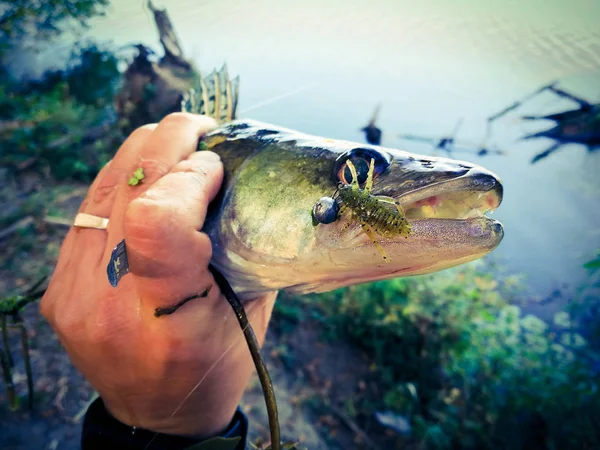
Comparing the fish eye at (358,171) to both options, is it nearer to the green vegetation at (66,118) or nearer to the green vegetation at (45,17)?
the green vegetation at (66,118)

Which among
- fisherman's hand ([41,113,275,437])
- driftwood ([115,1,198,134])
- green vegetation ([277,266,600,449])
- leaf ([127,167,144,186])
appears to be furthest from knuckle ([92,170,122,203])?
driftwood ([115,1,198,134])

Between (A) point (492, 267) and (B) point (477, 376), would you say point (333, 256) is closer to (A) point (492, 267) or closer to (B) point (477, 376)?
(B) point (477, 376)

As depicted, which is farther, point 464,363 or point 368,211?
point 464,363

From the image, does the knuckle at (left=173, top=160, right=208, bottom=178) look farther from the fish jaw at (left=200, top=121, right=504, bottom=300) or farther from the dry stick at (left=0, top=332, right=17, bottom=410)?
the dry stick at (left=0, top=332, right=17, bottom=410)

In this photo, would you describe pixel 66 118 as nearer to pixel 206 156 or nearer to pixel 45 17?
pixel 45 17

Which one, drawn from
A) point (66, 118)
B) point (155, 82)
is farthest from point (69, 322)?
point (66, 118)

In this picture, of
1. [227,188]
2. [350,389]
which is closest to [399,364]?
[350,389]
